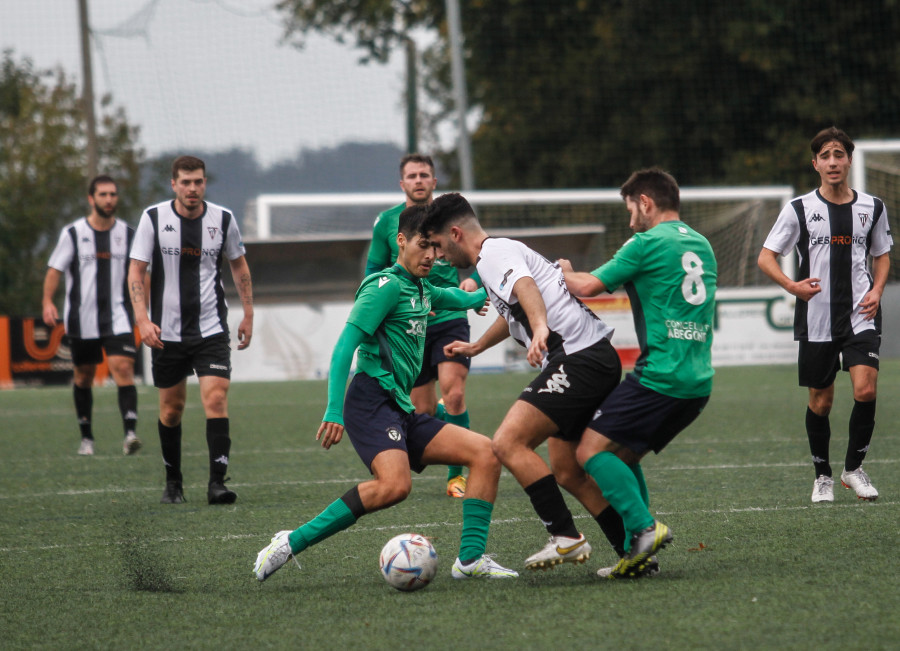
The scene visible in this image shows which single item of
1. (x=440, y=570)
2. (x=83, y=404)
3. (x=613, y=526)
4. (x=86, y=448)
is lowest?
(x=86, y=448)

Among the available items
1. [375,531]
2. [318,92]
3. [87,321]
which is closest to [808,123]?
[318,92]

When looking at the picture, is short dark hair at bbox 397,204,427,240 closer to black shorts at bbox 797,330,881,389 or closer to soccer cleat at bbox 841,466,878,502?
black shorts at bbox 797,330,881,389

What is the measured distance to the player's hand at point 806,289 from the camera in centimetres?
626

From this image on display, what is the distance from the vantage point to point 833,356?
21.3ft

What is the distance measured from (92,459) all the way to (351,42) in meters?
23.8

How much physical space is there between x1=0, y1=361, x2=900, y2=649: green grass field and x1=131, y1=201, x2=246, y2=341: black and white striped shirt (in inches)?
43.5

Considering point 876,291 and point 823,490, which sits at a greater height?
point 876,291

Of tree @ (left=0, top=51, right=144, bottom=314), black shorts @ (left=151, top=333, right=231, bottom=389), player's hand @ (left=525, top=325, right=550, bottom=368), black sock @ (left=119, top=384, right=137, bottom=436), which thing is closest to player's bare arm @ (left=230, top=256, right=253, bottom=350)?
black shorts @ (left=151, top=333, right=231, bottom=389)

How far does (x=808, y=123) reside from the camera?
28.0 m

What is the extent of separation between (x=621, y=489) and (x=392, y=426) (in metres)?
0.97

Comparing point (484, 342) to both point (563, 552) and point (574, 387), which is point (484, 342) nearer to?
point (574, 387)

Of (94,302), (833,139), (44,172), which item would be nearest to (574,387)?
(833,139)

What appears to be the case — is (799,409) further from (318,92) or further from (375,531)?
(318,92)

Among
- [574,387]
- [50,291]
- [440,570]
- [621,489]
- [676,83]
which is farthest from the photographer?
[676,83]
